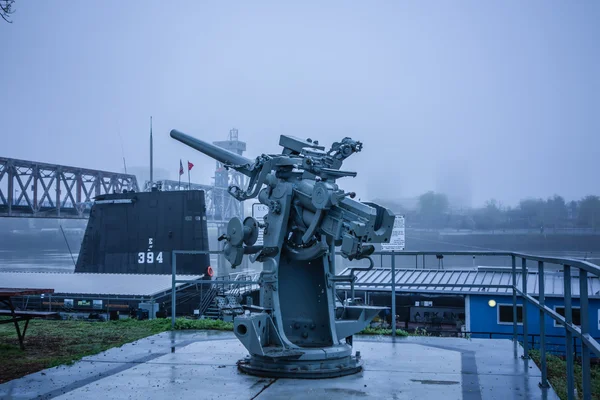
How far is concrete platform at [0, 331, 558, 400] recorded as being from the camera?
23.9 ft

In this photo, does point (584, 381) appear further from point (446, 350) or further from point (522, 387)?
point (446, 350)

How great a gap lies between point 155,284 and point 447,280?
31.2 feet

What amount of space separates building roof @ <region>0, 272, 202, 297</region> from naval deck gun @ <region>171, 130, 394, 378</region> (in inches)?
415

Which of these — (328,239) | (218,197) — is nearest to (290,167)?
(328,239)

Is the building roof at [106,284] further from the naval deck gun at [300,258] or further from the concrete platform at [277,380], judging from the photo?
the naval deck gun at [300,258]

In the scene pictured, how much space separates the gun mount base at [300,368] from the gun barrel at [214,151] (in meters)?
2.70

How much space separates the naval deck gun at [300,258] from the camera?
8.11 meters

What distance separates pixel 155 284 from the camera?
2022 centimetres

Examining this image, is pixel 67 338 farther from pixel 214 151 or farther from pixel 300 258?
pixel 300 258

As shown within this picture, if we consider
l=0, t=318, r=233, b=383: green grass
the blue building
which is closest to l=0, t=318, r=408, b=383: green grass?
l=0, t=318, r=233, b=383: green grass

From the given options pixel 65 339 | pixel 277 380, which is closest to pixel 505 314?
pixel 277 380

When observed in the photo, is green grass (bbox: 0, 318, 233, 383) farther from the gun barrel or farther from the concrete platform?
the gun barrel

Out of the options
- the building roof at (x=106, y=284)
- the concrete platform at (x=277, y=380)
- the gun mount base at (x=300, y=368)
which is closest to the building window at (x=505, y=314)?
the concrete platform at (x=277, y=380)

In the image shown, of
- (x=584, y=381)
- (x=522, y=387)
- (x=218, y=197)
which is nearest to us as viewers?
(x=584, y=381)
